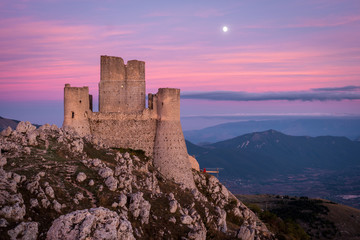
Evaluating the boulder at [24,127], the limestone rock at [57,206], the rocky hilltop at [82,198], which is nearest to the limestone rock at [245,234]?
the rocky hilltop at [82,198]

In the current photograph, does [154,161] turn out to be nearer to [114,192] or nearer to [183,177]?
[183,177]

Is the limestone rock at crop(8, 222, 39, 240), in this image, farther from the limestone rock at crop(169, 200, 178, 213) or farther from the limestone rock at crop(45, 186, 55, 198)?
the limestone rock at crop(169, 200, 178, 213)

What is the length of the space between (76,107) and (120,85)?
4957mm

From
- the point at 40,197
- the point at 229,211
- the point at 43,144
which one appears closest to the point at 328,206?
the point at 229,211

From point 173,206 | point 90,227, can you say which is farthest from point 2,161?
point 173,206

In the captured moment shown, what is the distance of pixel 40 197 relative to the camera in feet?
66.8

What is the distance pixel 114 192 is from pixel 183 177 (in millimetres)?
17199

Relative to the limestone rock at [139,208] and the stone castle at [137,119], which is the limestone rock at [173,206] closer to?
the limestone rock at [139,208]

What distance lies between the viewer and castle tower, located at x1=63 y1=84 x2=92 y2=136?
3884 cm

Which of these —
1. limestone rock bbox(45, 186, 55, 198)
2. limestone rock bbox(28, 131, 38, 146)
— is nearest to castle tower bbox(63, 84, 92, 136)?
limestone rock bbox(28, 131, 38, 146)

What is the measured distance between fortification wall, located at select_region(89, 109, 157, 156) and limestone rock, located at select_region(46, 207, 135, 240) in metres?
24.1

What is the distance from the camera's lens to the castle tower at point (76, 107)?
38844 mm

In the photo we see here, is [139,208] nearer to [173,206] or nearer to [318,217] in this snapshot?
[173,206]

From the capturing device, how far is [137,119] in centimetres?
4153
